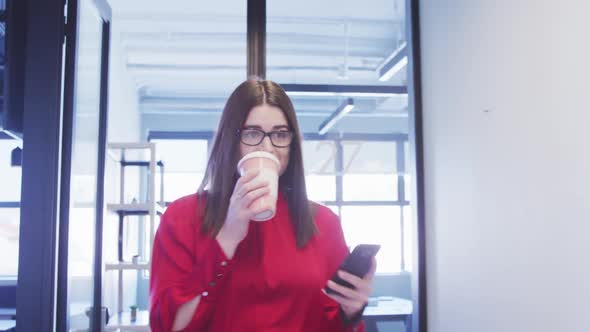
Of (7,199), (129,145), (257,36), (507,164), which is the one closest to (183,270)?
(507,164)

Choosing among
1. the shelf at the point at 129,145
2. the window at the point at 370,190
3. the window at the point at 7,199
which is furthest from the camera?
the window at the point at 370,190

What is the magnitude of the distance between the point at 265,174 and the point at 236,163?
0.63 feet

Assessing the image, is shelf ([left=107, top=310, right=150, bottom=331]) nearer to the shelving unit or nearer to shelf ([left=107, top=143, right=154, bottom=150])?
the shelving unit

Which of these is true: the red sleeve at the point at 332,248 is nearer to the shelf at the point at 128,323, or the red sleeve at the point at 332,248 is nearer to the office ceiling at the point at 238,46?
the shelf at the point at 128,323

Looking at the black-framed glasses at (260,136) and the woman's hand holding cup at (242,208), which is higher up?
the black-framed glasses at (260,136)

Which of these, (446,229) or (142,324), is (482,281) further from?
(142,324)

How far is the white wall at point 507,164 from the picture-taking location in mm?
1158

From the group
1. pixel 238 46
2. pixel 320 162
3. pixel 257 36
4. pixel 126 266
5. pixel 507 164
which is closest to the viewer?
pixel 507 164

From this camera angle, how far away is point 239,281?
3.10 ft

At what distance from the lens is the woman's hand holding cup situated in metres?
0.80

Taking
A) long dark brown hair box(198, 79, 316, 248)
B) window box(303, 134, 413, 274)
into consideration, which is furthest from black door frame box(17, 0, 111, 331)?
window box(303, 134, 413, 274)

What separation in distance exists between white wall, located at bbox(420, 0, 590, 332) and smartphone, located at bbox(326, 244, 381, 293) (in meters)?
0.52

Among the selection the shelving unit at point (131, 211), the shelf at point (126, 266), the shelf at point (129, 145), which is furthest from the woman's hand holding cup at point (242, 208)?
the shelf at point (129, 145)

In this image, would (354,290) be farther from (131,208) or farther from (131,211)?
(131,211)
